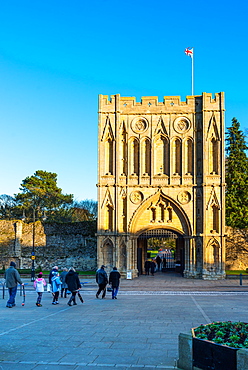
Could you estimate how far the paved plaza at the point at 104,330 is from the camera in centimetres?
941

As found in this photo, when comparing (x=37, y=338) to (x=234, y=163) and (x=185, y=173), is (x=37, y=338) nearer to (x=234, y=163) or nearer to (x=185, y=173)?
(x=185, y=173)

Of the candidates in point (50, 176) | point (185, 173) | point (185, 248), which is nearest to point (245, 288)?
point (185, 248)

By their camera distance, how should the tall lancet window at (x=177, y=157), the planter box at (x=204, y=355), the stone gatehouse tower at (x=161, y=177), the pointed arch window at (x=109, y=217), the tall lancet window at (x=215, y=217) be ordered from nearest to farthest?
the planter box at (x=204, y=355) < the tall lancet window at (x=215, y=217) < the stone gatehouse tower at (x=161, y=177) < the pointed arch window at (x=109, y=217) < the tall lancet window at (x=177, y=157)

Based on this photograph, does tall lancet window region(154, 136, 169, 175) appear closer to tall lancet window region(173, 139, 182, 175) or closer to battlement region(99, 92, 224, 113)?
tall lancet window region(173, 139, 182, 175)

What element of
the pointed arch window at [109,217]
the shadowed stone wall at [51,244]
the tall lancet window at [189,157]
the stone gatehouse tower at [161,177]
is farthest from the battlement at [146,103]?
the shadowed stone wall at [51,244]

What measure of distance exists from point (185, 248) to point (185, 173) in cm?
619

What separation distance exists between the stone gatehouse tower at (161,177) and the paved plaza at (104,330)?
13.6 metres

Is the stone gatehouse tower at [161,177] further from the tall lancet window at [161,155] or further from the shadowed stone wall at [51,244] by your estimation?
the shadowed stone wall at [51,244]

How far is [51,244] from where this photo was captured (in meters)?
44.2

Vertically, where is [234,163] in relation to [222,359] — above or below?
above

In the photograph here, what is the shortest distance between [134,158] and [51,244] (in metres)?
13.3

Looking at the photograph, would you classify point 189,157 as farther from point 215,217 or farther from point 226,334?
point 226,334

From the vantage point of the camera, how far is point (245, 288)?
28875 mm

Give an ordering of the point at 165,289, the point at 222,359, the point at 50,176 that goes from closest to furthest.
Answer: the point at 222,359 < the point at 165,289 < the point at 50,176
